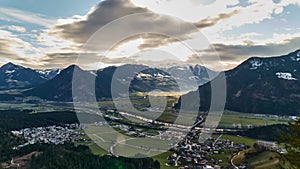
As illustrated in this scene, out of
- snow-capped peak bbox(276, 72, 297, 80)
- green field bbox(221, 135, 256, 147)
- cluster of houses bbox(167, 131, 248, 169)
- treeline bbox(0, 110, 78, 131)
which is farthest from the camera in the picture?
snow-capped peak bbox(276, 72, 297, 80)

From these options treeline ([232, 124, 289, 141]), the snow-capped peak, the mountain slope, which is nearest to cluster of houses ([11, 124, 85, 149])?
treeline ([232, 124, 289, 141])

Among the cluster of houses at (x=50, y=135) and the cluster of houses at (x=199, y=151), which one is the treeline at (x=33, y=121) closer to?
the cluster of houses at (x=50, y=135)

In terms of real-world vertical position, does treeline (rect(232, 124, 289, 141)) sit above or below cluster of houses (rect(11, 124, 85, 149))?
below

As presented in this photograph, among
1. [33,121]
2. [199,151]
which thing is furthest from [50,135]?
[199,151]

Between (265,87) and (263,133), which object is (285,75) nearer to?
(265,87)

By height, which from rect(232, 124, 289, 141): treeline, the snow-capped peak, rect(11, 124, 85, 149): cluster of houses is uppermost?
the snow-capped peak

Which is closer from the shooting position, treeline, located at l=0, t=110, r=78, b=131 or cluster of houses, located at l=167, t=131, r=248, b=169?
cluster of houses, located at l=167, t=131, r=248, b=169

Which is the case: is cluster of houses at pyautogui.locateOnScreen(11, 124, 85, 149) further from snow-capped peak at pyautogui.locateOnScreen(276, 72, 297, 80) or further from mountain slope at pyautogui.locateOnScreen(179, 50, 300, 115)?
snow-capped peak at pyautogui.locateOnScreen(276, 72, 297, 80)

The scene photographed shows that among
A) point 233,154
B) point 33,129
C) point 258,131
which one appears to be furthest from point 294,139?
point 33,129

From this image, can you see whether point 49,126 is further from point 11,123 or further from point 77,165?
point 77,165
